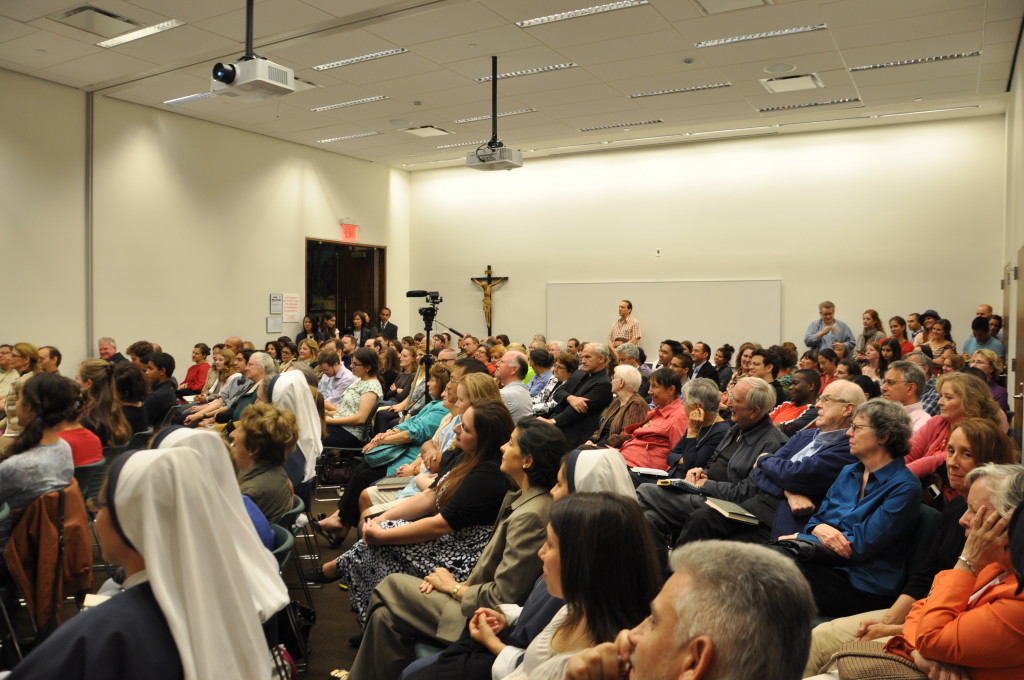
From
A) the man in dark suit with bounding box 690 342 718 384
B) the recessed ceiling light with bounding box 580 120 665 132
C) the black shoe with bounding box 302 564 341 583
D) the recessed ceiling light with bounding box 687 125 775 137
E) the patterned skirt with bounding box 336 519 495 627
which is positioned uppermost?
the recessed ceiling light with bounding box 687 125 775 137

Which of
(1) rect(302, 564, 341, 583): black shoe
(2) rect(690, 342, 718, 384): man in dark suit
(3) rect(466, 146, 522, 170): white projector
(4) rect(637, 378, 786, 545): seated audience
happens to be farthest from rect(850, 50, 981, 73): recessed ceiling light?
(1) rect(302, 564, 341, 583): black shoe

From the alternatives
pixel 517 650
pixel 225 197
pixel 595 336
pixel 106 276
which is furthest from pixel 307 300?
pixel 517 650

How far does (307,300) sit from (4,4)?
7017 millimetres

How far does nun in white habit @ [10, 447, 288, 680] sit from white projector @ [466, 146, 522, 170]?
24.2 feet

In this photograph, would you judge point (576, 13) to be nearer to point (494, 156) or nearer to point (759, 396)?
point (494, 156)

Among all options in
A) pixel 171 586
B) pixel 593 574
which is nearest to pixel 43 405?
pixel 171 586

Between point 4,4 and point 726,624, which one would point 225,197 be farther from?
point 726,624

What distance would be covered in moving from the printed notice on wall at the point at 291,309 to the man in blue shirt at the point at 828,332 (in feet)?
27.5

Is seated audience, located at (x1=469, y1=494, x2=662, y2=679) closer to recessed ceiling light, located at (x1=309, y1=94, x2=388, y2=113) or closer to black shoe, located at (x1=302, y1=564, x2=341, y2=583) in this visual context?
black shoe, located at (x1=302, y1=564, x2=341, y2=583)

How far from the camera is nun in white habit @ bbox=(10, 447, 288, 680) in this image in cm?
156

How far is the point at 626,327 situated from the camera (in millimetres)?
13039

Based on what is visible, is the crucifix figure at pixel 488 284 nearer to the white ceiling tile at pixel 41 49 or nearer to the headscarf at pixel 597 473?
the white ceiling tile at pixel 41 49

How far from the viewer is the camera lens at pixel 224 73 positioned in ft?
20.5

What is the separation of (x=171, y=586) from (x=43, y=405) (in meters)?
2.65
